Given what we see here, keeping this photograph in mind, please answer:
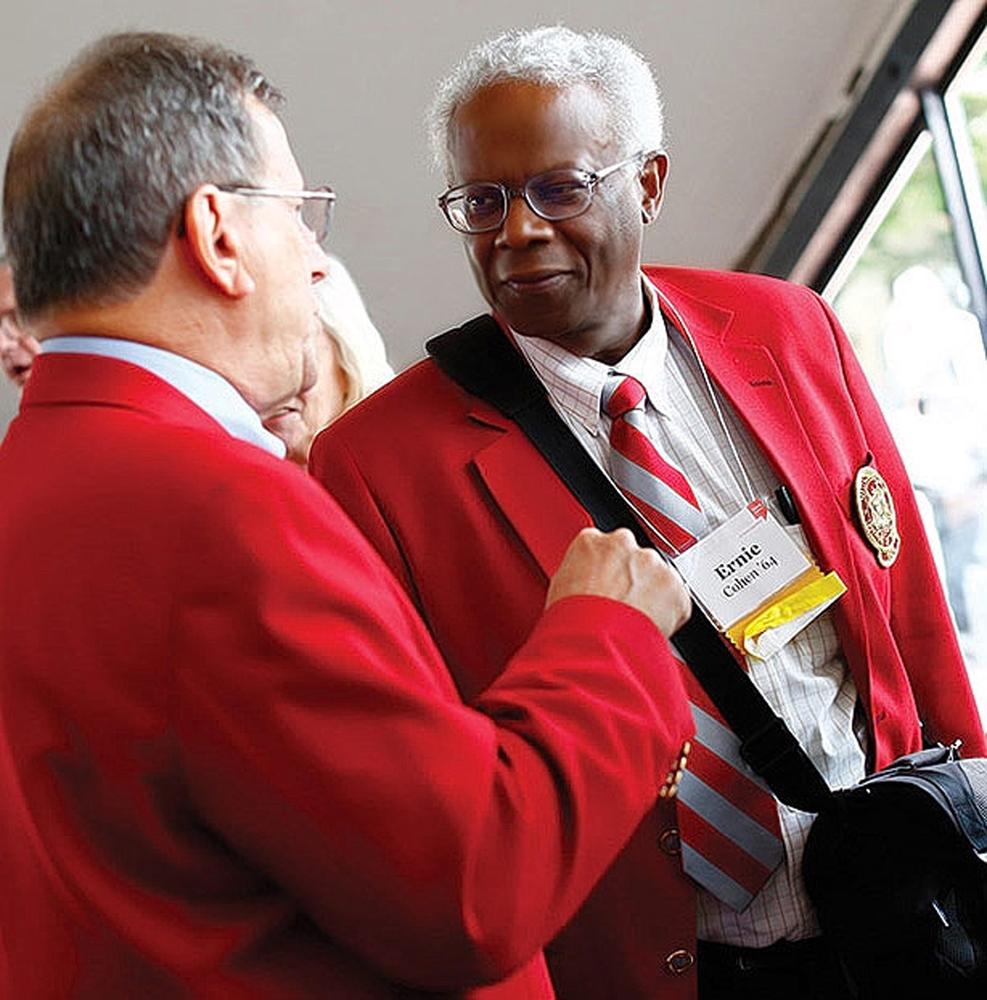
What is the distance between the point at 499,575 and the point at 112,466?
684 mm

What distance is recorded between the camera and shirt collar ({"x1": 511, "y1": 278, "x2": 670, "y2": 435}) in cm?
203

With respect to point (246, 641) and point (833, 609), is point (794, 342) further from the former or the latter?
point (246, 641)

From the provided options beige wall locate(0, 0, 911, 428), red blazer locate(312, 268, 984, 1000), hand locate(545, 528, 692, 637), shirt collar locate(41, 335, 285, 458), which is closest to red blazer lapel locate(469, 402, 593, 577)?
red blazer locate(312, 268, 984, 1000)

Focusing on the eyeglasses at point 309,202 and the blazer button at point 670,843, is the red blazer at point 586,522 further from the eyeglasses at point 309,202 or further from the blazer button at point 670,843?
the eyeglasses at point 309,202

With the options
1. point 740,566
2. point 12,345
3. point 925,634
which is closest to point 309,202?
point 740,566

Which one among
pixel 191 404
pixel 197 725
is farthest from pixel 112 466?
pixel 197 725

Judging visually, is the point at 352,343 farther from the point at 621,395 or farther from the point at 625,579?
the point at 625,579

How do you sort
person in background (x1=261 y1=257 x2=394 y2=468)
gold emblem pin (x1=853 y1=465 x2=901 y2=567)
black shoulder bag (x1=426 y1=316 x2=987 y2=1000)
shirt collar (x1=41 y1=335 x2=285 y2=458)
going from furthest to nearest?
person in background (x1=261 y1=257 x2=394 y2=468), gold emblem pin (x1=853 y1=465 x2=901 y2=567), black shoulder bag (x1=426 y1=316 x2=987 y2=1000), shirt collar (x1=41 y1=335 x2=285 y2=458)

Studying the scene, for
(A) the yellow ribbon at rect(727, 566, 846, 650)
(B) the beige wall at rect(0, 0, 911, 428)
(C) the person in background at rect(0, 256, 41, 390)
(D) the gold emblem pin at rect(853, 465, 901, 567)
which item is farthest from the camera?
(B) the beige wall at rect(0, 0, 911, 428)

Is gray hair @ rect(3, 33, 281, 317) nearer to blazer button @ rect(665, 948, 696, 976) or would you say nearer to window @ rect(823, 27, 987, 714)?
blazer button @ rect(665, 948, 696, 976)

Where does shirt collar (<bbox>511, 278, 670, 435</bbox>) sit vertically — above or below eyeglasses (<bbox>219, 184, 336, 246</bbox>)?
below

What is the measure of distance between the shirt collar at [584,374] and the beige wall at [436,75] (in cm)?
182

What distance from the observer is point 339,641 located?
4.14ft

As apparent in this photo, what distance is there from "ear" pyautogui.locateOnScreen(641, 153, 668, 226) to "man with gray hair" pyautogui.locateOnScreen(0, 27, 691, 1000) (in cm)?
81
